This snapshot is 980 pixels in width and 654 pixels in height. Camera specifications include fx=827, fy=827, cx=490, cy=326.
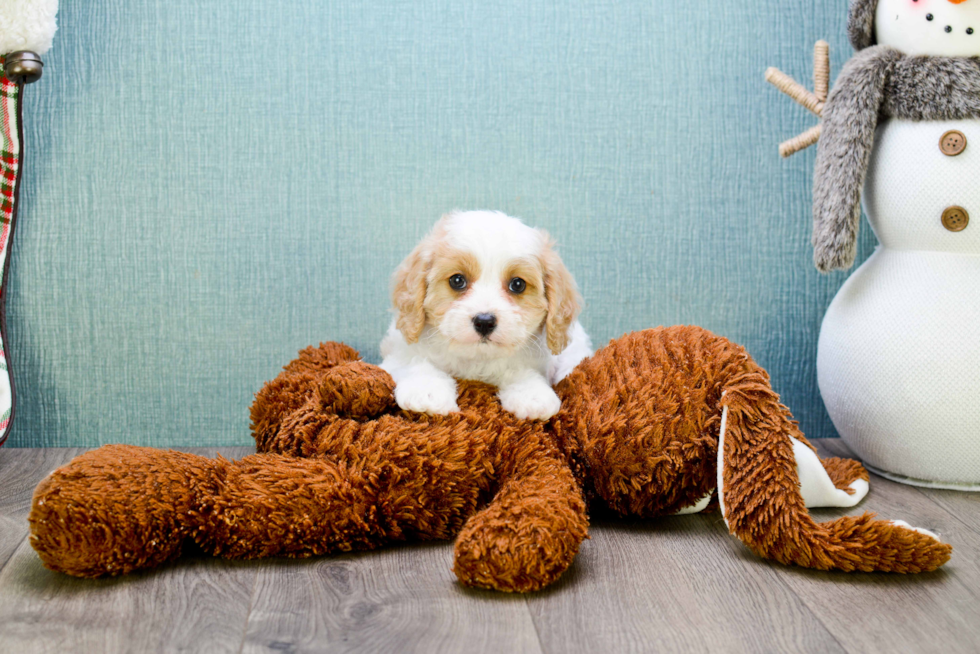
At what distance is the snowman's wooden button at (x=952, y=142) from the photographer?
1.58 metres

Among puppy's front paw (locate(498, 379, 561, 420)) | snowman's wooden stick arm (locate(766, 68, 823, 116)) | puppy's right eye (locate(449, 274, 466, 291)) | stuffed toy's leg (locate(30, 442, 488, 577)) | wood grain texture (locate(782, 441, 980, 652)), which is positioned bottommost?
wood grain texture (locate(782, 441, 980, 652))

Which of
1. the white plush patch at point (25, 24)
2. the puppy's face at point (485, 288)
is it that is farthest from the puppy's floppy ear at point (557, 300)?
the white plush patch at point (25, 24)

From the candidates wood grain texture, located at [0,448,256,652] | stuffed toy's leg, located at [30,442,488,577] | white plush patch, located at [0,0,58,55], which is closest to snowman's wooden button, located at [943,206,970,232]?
stuffed toy's leg, located at [30,442,488,577]

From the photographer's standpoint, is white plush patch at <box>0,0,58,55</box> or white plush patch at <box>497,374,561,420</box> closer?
white plush patch at <box>497,374,561,420</box>

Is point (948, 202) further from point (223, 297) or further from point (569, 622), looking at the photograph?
point (223, 297)

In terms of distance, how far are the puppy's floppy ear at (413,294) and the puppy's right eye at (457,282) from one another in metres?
0.05

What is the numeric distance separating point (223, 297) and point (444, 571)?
3.21 feet

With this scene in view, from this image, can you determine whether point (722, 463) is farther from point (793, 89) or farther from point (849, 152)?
point (793, 89)

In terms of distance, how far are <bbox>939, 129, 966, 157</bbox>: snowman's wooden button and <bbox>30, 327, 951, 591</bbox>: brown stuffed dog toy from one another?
62cm

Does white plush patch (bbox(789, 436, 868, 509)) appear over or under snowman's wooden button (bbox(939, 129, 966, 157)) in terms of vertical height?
under

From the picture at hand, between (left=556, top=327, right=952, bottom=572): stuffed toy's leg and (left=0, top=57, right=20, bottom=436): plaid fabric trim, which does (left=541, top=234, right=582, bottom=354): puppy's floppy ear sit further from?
(left=0, top=57, right=20, bottom=436): plaid fabric trim

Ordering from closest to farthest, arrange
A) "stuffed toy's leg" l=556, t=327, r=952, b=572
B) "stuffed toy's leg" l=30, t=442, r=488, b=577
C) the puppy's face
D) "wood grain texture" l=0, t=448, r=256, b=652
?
"wood grain texture" l=0, t=448, r=256, b=652, "stuffed toy's leg" l=30, t=442, r=488, b=577, "stuffed toy's leg" l=556, t=327, r=952, b=572, the puppy's face

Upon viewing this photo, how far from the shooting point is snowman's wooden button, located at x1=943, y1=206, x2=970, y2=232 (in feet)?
5.26

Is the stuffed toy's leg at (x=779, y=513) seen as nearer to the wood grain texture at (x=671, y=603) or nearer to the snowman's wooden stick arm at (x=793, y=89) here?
the wood grain texture at (x=671, y=603)
